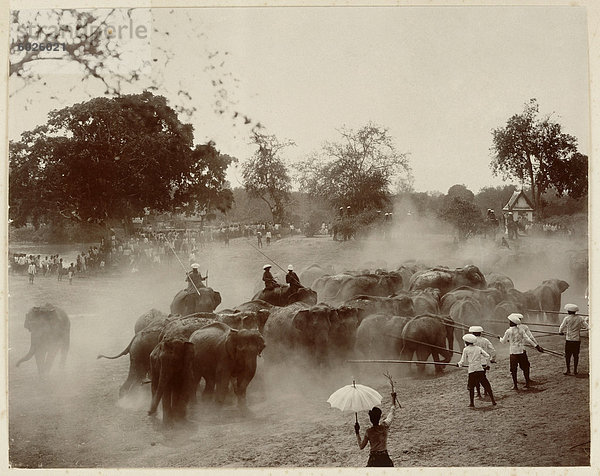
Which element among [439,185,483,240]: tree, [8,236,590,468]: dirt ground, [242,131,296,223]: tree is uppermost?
[242,131,296,223]: tree

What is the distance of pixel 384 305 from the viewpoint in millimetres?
7754

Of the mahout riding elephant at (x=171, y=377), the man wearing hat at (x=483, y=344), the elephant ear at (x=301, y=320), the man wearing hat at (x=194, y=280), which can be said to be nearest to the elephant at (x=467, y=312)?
the man wearing hat at (x=483, y=344)

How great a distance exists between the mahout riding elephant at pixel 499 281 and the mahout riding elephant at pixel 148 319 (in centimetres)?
381

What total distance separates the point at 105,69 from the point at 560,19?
16.6 ft

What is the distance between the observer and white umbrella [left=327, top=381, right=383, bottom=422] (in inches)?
208

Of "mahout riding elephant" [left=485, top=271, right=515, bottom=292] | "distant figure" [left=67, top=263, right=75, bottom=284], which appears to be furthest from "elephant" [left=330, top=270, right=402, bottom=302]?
"distant figure" [left=67, top=263, right=75, bottom=284]

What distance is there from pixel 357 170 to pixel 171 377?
3.27m

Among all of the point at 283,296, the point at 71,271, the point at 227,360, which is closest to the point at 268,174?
the point at 283,296

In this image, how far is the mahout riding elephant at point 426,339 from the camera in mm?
7020

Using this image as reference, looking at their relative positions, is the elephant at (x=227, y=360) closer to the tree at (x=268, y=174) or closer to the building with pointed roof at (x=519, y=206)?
the tree at (x=268, y=174)

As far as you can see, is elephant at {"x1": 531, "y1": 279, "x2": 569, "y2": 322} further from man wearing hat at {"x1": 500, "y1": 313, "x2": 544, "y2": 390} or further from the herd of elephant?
man wearing hat at {"x1": 500, "y1": 313, "x2": 544, "y2": 390}

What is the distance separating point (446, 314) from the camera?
779 centimetres

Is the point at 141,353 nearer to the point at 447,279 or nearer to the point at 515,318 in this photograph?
the point at 447,279

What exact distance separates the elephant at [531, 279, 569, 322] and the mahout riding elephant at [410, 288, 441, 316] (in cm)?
118
